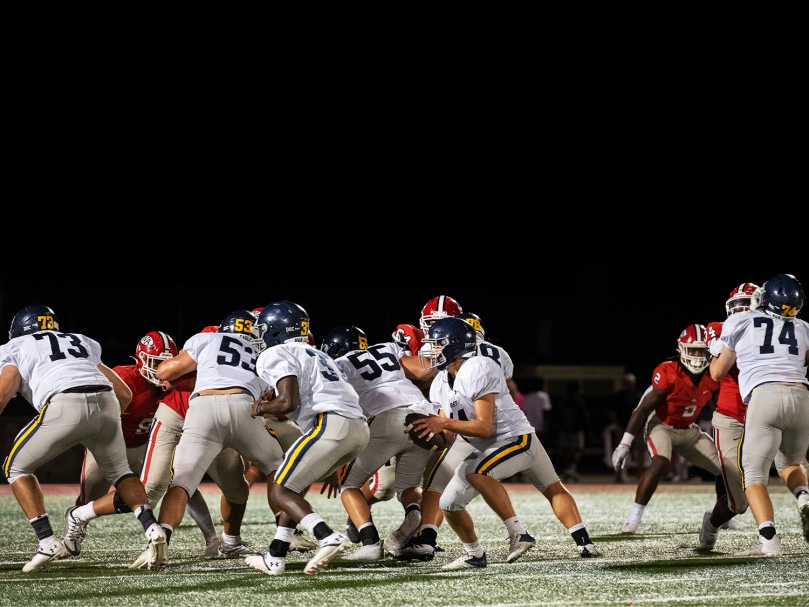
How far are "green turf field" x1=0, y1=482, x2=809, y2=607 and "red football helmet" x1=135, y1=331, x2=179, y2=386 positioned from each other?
4.17 ft

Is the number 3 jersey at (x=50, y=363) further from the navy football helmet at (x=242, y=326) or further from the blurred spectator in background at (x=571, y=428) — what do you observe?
the blurred spectator in background at (x=571, y=428)

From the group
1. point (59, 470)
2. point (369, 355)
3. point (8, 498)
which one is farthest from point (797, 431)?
point (59, 470)

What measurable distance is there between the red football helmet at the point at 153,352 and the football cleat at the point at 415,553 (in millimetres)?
2112

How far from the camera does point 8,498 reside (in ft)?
41.6

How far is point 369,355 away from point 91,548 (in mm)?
2498

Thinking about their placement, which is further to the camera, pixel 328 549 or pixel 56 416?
pixel 56 416

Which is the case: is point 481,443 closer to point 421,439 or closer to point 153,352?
point 421,439

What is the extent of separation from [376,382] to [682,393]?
2786 millimetres

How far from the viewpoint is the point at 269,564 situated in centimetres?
595

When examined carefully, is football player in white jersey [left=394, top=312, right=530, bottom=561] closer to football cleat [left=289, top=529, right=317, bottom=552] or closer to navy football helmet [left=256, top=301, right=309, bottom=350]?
football cleat [left=289, top=529, right=317, bottom=552]

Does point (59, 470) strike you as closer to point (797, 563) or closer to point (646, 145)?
point (797, 563)

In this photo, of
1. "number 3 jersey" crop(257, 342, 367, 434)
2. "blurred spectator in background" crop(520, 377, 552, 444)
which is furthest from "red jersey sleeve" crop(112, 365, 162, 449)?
"blurred spectator in background" crop(520, 377, 552, 444)

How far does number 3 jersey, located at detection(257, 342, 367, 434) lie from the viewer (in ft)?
19.9

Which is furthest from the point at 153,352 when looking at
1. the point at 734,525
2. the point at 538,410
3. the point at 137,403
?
the point at 538,410
